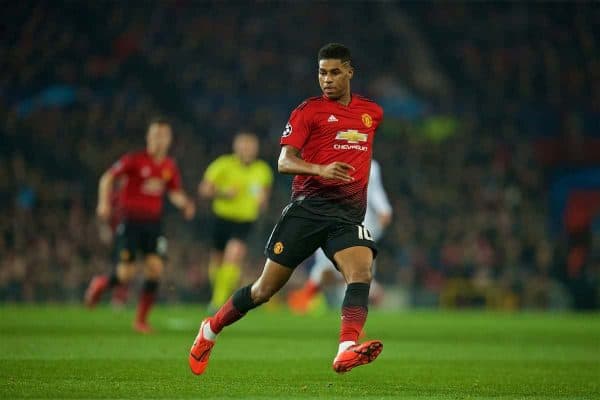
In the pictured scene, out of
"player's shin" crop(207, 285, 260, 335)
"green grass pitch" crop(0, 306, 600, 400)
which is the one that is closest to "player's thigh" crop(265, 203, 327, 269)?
"player's shin" crop(207, 285, 260, 335)

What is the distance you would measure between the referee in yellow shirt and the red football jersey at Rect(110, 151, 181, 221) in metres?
4.02

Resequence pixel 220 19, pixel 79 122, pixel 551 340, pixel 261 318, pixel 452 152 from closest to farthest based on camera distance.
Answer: pixel 551 340 < pixel 261 318 < pixel 79 122 < pixel 452 152 < pixel 220 19

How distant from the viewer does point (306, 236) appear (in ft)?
25.9

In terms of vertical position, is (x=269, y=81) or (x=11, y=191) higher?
(x=269, y=81)

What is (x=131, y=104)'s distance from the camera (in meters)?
27.9

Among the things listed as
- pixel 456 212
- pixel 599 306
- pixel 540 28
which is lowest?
pixel 599 306

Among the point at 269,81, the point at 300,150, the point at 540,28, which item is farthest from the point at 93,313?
the point at 540,28

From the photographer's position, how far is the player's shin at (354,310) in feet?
24.7

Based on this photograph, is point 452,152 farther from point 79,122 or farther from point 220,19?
point 79,122

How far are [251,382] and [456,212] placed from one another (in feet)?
68.2

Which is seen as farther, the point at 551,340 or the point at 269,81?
the point at 269,81

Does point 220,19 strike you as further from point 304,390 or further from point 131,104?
point 304,390

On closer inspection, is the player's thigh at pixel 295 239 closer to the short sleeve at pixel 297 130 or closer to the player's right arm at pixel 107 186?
the short sleeve at pixel 297 130

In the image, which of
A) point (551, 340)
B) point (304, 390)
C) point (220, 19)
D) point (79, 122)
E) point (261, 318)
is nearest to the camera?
point (304, 390)
